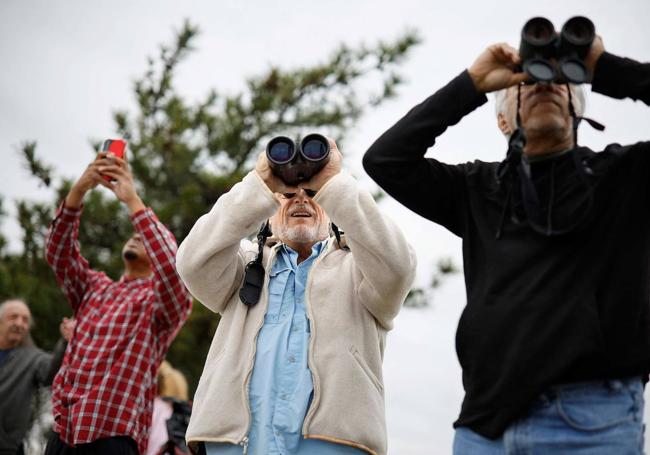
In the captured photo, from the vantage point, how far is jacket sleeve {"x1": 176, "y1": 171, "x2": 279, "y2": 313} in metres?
3.01

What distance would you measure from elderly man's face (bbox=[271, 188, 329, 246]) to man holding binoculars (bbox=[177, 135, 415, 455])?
12 centimetres

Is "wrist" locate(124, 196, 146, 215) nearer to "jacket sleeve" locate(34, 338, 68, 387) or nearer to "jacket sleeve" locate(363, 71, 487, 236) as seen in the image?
"jacket sleeve" locate(34, 338, 68, 387)

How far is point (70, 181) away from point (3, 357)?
3.31 meters

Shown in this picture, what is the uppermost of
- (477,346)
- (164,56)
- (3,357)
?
(164,56)

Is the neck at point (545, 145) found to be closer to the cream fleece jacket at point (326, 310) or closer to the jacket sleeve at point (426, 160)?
the jacket sleeve at point (426, 160)

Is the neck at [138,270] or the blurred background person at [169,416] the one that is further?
the blurred background person at [169,416]

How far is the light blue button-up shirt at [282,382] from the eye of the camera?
9.21 feet

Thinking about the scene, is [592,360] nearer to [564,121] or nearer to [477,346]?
[477,346]

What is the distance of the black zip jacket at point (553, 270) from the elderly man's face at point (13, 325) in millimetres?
3946

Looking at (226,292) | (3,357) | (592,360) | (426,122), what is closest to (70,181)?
(3,357)

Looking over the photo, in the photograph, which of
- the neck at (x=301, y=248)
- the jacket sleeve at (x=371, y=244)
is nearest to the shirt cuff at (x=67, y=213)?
the neck at (x=301, y=248)

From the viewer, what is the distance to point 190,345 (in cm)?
831

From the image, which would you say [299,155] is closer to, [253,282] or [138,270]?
[253,282]

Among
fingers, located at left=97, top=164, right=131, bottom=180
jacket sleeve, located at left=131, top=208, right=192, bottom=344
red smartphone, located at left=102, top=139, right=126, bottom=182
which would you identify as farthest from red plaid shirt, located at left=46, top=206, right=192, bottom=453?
red smartphone, located at left=102, top=139, right=126, bottom=182
